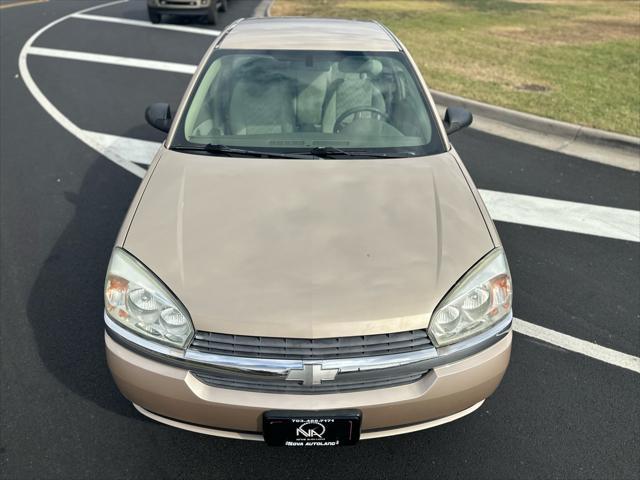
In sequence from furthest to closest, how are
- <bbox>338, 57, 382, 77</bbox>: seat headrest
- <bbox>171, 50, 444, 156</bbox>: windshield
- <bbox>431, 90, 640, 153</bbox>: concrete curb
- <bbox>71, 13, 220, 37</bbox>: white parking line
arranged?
1. <bbox>71, 13, 220, 37</bbox>: white parking line
2. <bbox>431, 90, 640, 153</bbox>: concrete curb
3. <bbox>338, 57, 382, 77</bbox>: seat headrest
4. <bbox>171, 50, 444, 156</bbox>: windshield

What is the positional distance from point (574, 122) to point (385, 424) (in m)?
5.98

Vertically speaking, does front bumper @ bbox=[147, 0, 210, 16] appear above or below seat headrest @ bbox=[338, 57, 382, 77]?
above

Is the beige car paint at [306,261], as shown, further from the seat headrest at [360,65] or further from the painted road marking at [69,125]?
the painted road marking at [69,125]

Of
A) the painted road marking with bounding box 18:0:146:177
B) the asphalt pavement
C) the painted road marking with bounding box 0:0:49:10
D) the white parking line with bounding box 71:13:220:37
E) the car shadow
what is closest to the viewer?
the asphalt pavement

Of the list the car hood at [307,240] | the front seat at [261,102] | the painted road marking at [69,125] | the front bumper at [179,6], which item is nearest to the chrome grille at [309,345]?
the car hood at [307,240]

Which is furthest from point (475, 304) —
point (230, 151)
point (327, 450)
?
point (230, 151)

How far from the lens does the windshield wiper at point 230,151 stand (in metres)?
3.24

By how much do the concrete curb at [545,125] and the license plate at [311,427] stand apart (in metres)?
5.74

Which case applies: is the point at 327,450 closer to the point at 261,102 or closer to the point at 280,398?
the point at 280,398

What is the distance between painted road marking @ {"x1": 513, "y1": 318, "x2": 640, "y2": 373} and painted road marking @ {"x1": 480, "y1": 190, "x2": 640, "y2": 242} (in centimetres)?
153

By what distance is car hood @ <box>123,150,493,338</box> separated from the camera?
2.31m

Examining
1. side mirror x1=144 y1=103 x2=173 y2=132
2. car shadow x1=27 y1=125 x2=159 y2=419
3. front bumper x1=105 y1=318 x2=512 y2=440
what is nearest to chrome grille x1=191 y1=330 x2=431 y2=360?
Answer: front bumper x1=105 y1=318 x2=512 y2=440

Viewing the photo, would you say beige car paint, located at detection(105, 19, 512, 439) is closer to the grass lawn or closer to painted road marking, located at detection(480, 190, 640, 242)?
painted road marking, located at detection(480, 190, 640, 242)

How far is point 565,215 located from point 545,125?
2.46 meters
